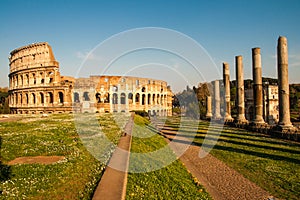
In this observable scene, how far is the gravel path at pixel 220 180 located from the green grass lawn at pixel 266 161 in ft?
1.10

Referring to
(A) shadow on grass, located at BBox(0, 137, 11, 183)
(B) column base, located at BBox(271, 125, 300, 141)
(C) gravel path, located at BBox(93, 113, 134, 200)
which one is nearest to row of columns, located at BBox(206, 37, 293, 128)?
(B) column base, located at BBox(271, 125, 300, 141)

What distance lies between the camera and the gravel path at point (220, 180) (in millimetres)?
6500

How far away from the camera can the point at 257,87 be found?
18.5 m

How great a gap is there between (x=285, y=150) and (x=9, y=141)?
1328cm

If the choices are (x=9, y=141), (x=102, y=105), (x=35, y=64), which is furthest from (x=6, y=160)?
(x=35, y=64)

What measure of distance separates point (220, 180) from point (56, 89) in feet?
122

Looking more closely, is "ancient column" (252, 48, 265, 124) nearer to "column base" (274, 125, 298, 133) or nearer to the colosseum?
"column base" (274, 125, 298, 133)

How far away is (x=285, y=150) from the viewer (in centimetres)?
1120

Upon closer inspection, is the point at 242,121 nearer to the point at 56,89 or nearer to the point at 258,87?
the point at 258,87

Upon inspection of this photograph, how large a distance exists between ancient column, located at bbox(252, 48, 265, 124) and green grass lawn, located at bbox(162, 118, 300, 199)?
4.59 meters

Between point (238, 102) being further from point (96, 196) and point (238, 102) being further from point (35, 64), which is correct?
point (35, 64)

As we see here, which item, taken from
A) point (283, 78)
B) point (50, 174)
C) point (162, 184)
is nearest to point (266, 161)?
point (162, 184)

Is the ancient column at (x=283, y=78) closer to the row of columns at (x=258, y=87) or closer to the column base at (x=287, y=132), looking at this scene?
the row of columns at (x=258, y=87)

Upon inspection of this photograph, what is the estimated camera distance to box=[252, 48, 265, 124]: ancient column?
1836 cm
